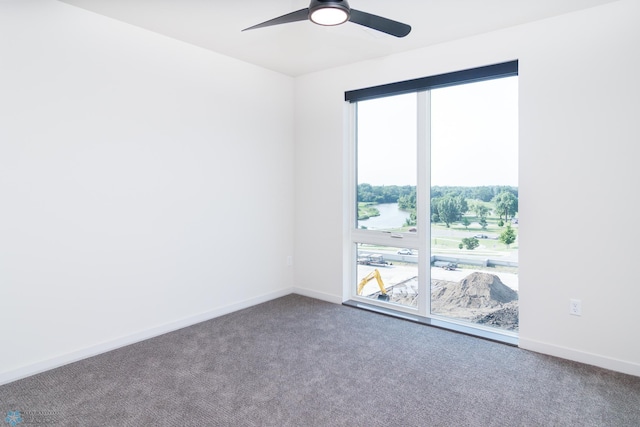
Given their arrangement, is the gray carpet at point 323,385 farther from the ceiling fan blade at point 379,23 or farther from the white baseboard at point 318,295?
the ceiling fan blade at point 379,23

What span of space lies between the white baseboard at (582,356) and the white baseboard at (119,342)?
2.53 m

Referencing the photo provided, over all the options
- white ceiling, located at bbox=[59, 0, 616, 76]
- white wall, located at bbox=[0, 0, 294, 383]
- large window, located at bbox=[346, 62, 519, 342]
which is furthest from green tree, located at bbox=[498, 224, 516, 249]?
white wall, located at bbox=[0, 0, 294, 383]

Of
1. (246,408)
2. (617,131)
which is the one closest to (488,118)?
(617,131)

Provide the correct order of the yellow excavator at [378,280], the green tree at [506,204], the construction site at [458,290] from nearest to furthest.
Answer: the green tree at [506,204], the construction site at [458,290], the yellow excavator at [378,280]

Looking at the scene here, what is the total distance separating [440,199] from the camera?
→ 3.50 metres

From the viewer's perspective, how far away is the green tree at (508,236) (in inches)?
124

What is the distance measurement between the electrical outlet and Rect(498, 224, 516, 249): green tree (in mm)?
619

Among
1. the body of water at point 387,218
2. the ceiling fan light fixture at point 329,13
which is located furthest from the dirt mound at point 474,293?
the ceiling fan light fixture at point 329,13

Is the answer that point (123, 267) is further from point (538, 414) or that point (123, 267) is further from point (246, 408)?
point (538, 414)

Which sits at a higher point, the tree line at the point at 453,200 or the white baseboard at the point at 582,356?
the tree line at the point at 453,200

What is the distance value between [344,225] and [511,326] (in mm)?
1803

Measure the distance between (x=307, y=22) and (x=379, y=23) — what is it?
0.90 m

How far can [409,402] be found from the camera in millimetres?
2219

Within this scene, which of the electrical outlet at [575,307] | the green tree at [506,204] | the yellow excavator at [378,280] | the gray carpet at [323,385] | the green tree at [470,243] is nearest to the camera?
the gray carpet at [323,385]
